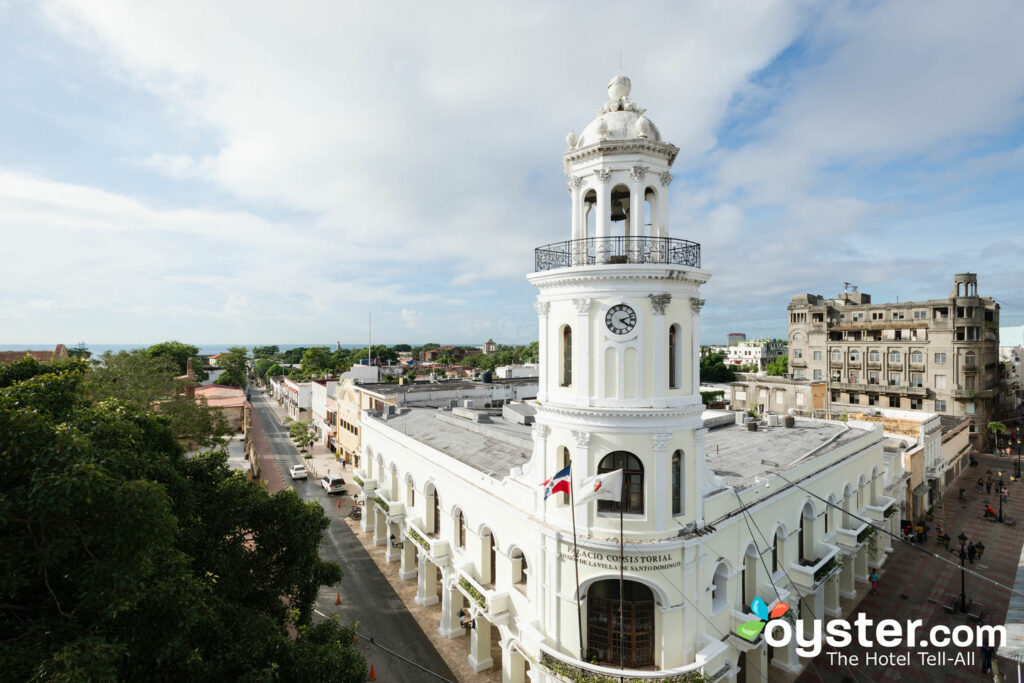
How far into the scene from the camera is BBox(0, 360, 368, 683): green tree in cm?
1048

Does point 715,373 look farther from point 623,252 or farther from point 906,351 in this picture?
point 623,252

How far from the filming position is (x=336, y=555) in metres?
39.5

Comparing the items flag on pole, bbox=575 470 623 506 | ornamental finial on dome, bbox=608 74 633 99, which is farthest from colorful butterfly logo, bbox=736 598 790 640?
ornamental finial on dome, bbox=608 74 633 99

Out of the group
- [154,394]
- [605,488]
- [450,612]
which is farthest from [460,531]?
[154,394]

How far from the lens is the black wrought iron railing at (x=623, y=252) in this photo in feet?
62.3

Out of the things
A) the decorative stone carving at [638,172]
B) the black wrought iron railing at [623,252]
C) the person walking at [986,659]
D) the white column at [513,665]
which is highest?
the decorative stone carving at [638,172]

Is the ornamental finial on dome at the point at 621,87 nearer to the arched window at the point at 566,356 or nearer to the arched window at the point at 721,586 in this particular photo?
the arched window at the point at 566,356

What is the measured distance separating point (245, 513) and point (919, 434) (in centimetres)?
5775

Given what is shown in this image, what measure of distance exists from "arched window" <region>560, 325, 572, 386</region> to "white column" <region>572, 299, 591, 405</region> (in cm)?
72

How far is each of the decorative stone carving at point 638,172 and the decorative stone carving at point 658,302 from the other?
454 cm

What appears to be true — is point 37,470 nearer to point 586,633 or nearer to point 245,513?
point 245,513

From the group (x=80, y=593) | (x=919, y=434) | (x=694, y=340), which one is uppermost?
(x=694, y=340)

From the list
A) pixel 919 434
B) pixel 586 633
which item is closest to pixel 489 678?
pixel 586 633

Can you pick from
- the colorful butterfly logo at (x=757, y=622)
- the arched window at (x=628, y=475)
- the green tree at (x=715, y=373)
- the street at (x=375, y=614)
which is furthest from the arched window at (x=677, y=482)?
the green tree at (x=715, y=373)
